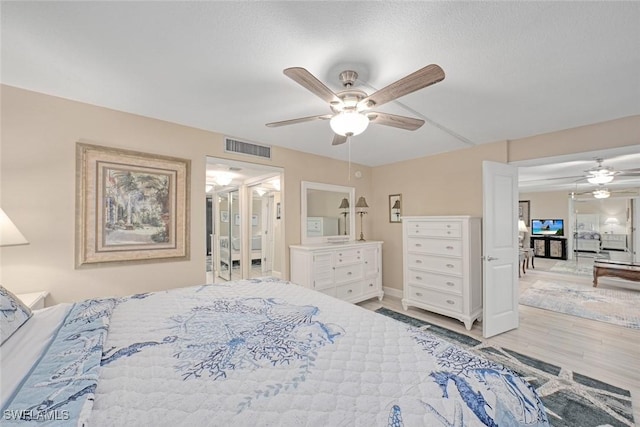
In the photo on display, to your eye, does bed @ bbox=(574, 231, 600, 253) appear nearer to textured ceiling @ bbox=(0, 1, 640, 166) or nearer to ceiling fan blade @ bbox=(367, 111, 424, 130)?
textured ceiling @ bbox=(0, 1, 640, 166)

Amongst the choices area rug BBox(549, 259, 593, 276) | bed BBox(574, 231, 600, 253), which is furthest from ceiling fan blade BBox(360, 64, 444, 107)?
bed BBox(574, 231, 600, 253)

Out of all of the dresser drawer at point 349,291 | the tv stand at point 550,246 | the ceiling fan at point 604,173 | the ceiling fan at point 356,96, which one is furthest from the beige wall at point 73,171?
the tv stand at point 550,246

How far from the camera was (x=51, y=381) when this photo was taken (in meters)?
0.87

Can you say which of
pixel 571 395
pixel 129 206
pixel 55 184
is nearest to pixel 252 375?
pixel 129 206

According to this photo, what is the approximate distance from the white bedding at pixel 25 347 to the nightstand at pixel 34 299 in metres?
0.44

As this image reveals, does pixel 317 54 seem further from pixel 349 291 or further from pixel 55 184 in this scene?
pixel 349 291

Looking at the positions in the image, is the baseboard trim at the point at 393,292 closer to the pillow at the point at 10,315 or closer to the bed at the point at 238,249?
the bed at the point at 238,249

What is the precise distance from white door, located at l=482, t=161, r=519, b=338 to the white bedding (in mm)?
3632

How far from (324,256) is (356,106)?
7.41ft

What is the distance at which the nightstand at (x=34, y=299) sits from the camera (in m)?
1.83

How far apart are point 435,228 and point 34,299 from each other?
4041mm

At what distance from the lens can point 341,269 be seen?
3836mm

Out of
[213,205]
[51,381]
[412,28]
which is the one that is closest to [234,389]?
[51,381]

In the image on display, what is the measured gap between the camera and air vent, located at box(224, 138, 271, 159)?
3125 mm
